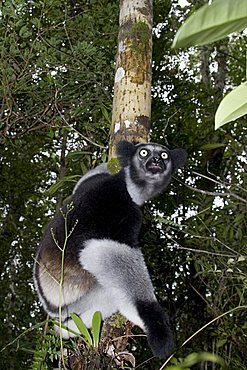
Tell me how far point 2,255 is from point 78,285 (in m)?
4.83

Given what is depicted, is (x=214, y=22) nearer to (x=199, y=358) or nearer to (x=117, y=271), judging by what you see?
(x=199, y=358)

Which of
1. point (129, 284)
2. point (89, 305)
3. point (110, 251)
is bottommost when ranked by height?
point (89, 305)

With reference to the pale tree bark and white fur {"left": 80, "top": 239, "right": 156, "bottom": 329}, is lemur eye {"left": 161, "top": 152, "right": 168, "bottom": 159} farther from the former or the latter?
white fur {"left": 80, "top": 239, "right": 156, "bottom": 329}

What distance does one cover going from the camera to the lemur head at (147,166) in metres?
2.40

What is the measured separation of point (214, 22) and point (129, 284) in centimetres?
195

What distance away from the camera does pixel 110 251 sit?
236 cm

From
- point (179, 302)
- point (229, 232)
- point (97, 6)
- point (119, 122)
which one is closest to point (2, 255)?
point (179, 302)

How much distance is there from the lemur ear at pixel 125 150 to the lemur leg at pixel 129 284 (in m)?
0.41

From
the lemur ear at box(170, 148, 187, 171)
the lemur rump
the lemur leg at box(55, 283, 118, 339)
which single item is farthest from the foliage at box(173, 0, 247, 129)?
the lemur ear at box(170, 148, 187, 171)

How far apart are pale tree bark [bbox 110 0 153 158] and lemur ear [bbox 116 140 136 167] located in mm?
36

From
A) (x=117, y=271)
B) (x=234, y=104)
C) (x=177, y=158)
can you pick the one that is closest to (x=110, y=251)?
(x=117, y=271)

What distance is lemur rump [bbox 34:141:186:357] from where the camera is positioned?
2239mm

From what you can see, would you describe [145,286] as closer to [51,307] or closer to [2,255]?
[51,307]

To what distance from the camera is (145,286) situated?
7.64 ft
